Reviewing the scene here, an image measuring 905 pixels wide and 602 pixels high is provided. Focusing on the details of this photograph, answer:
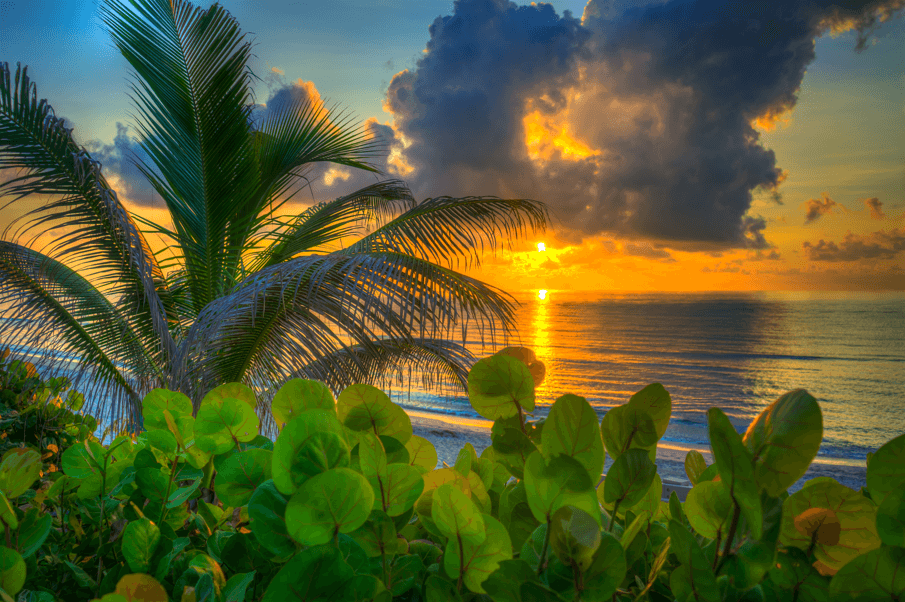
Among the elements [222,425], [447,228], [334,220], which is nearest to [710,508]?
[222,425]

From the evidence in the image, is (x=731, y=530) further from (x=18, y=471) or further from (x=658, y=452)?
(x=658, y=452)

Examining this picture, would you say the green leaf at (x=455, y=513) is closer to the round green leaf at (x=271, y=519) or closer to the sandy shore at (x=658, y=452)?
the round green leaf at (x=271, y=519)

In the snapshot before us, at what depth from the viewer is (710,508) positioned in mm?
335

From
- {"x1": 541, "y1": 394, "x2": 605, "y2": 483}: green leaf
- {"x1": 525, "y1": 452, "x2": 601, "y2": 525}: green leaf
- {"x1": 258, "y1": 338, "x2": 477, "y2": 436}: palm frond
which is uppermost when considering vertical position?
{"x1": 541, "y1": 394, "x2": 605, "y2": 483}: green leaf

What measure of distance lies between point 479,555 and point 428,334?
176 inches

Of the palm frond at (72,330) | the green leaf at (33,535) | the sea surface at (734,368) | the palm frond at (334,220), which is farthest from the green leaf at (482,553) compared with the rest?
the palm frond at (334,220)

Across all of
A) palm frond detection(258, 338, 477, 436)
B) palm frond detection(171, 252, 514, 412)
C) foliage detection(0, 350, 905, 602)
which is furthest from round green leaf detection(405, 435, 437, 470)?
palm frond detection(258, 338, 477, 436)

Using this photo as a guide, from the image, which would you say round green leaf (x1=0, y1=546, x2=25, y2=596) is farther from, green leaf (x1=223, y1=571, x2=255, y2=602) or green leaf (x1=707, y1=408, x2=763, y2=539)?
green leaf (x1=707, y1=408, x2=763, y2=539)

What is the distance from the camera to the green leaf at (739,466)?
0.84 feet

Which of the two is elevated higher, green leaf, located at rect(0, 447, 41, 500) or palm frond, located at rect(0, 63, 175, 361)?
palm frond, located at rect(0, 63, 175, 361)

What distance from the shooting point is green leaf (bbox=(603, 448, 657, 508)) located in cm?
34

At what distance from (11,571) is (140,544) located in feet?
0.31

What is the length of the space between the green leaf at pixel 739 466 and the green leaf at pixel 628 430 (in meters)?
0.09

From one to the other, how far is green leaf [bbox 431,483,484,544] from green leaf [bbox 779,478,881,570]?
0.74ft
